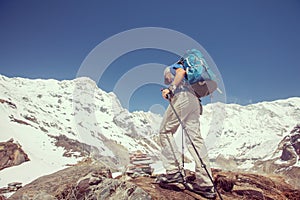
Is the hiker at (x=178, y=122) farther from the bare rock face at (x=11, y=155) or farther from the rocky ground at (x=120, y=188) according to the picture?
the bare rock face at (x=11, y=155)

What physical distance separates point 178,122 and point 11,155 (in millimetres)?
79981

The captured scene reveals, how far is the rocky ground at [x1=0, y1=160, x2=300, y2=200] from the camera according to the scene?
16.7 ft

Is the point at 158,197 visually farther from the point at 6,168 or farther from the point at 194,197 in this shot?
the point at 6,168

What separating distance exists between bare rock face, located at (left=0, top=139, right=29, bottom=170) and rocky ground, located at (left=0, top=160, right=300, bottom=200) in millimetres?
71910

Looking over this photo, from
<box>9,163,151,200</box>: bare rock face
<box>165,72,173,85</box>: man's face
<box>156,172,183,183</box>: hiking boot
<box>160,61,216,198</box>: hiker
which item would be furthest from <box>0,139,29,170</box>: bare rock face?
<box>165,72,173,85</box>: man's face

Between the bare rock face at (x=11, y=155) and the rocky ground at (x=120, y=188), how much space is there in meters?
71.9

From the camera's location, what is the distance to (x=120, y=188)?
5039 mm

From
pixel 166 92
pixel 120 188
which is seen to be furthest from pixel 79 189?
pixel 166 92

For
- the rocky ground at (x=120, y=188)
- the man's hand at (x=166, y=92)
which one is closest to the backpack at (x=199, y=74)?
the man's hand at (x=166, y=92)

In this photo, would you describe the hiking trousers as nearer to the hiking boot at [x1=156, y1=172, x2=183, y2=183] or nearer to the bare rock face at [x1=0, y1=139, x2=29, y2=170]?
the hiking boot at [x1=156, y1=172, x2=183, y2=183]

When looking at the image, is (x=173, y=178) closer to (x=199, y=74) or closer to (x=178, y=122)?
(x=178, y=122)

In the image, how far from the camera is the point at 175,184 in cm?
569

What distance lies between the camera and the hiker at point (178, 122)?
5543mm

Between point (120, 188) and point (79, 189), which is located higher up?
point (120, 188)
